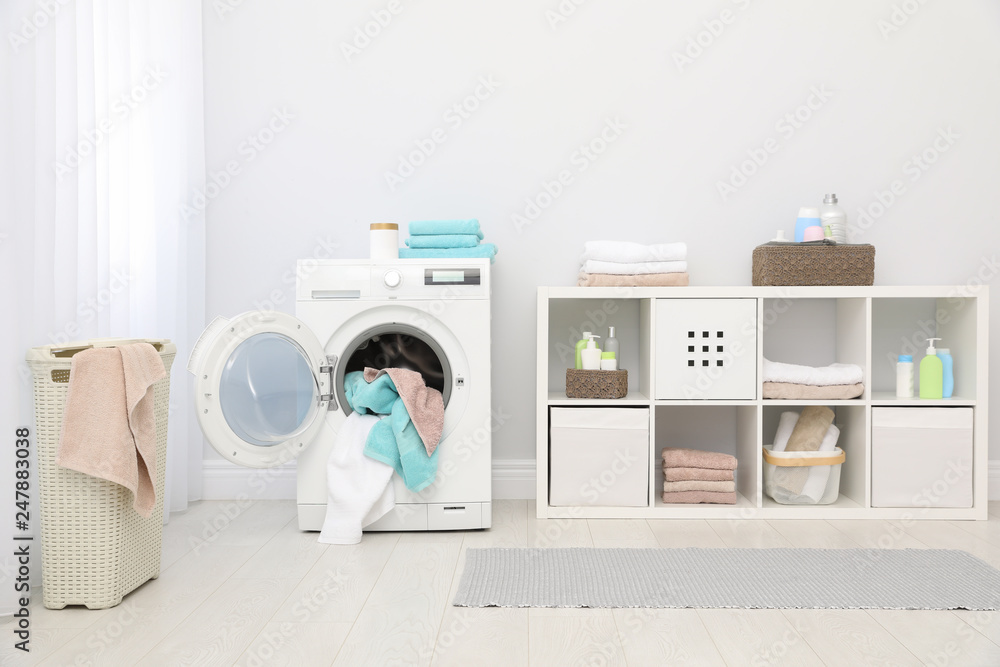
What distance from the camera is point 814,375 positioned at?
2676 mm

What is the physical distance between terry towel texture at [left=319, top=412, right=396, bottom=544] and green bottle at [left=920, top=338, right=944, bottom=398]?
74.5 inches

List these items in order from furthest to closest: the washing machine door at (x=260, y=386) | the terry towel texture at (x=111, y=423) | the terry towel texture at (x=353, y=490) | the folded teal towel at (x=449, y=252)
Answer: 1. the folded teal towel at (x=449, y=252)
2. the terry towel texture at (x=353, y=490)
3. the washing machine door at (x=260, y=386)
4. the terry towel texture at (x=111, y=423)

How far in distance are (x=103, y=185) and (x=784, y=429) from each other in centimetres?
245

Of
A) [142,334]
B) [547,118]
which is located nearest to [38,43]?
[142,334]

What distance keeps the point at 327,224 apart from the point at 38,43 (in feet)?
4.14

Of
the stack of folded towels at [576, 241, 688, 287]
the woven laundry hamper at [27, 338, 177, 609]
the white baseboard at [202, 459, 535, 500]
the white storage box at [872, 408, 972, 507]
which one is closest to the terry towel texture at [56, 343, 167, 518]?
the woven laundry hamper at [27, 338, 177, 609]

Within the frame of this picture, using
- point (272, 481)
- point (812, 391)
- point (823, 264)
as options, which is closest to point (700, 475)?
point (812, 391)

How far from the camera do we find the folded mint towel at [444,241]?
8.59 feet

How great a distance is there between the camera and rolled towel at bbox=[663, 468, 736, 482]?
2.71m

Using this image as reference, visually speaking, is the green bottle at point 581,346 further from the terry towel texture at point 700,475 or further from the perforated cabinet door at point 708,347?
the terry towel texture at point 700,475

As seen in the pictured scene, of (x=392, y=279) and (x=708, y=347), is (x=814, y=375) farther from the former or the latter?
(x=392, y=279)

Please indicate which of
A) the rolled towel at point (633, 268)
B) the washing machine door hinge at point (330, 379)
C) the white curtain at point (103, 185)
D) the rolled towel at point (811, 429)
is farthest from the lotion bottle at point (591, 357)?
the white curtain at point (103, 185)

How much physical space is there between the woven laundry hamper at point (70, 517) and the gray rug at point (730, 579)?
2.78 feet

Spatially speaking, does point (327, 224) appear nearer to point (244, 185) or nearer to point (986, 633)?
point (244, 185)
